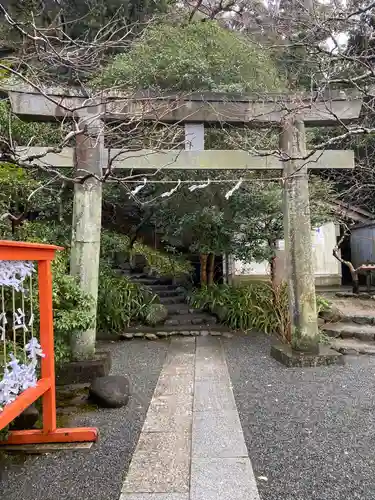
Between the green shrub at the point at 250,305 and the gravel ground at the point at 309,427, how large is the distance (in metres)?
1.53

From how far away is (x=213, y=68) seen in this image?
6301 millimetres

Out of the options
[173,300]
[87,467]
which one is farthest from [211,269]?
[87,467]

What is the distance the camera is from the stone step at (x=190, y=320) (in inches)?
283

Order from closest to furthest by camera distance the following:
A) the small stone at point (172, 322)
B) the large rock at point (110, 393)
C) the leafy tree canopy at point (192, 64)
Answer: the large rock at point (110, 393), the leafy tree canopy at point (192, 64), the small stone at point (172, 322)

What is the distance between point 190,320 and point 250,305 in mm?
1250

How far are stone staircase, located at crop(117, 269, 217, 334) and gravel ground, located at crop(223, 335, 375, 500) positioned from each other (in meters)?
2.10

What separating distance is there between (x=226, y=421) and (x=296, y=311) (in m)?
2.18

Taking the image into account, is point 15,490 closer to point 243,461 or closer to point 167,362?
point 243,461

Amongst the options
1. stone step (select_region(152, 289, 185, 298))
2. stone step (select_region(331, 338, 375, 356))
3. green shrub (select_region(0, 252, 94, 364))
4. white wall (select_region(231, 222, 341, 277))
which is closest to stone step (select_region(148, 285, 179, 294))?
stone step (select_region(152, 289, 185, 298))

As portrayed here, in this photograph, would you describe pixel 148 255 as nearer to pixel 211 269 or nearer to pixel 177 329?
pixel 211 269

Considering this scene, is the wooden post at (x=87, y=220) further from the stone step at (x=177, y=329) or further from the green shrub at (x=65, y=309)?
the stone step at (x=177, y=329)

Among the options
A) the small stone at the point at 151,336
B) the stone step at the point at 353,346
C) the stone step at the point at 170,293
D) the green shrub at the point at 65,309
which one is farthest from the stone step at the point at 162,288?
the green shrub at the point at 65,309

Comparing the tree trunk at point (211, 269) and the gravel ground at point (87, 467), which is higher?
the tree trunk at point (211, 269)

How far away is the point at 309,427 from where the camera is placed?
9.86ft
